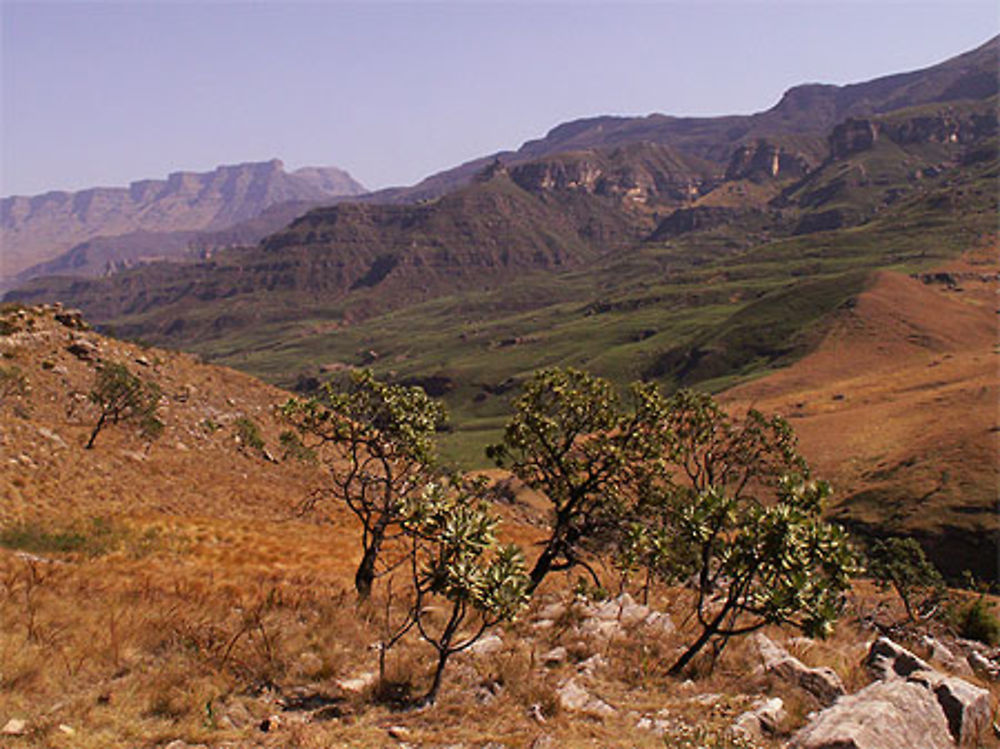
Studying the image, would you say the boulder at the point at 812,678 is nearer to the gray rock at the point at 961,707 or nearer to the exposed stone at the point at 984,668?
the gray rock at the point at 961,707

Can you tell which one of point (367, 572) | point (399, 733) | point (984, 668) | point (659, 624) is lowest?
point (984, 668)

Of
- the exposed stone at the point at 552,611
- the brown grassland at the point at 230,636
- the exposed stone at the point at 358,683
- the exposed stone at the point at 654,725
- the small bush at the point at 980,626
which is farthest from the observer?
the small bush at the point at 980,626

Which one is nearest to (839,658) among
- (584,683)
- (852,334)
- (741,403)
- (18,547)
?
(584,683)

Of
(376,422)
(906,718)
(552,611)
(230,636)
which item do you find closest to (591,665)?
(552,611)

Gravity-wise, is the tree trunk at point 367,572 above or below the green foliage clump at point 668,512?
below

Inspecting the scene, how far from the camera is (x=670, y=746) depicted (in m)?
10.8

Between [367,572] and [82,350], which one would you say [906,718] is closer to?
[367,572]

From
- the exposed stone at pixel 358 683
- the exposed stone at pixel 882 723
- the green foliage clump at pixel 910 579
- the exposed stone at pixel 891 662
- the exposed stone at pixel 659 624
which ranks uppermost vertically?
the exposed stone at pixel 358 683

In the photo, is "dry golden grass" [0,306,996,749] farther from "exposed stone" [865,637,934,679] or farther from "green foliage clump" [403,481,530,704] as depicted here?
"green foliage clump" [403,481,530,704]

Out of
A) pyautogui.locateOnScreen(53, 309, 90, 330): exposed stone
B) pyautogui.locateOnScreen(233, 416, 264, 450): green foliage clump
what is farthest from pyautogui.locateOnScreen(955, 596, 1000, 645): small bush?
pyautogui.locateOnScreen(53, 309, 90, 330): exposed stone

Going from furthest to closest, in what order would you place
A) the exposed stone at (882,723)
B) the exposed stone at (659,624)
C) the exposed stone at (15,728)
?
the exposed stone at (659,624) → the exposed stone at (882,723) → the exposed stone at (15,728)

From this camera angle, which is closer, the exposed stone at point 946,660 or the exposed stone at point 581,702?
the exposed stone at point 581,702

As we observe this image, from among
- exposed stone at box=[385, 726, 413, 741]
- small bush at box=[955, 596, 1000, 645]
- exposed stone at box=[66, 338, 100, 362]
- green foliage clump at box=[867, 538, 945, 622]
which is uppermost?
exposed stone at box=[66, 338, 100, 362]

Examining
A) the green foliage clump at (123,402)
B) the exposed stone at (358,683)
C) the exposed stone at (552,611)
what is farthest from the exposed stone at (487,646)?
the green foliage clump at (123,402)
